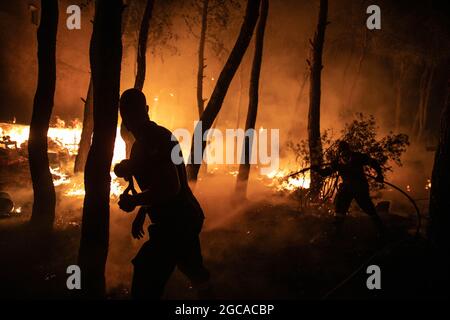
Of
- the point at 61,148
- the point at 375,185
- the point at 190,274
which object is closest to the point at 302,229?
the point at 375,185

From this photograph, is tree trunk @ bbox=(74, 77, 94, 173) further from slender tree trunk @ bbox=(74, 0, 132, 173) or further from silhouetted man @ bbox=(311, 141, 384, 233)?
silhouetted man @ bbox=(311, 141, 384, 233)

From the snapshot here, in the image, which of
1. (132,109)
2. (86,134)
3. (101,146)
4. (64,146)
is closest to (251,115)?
(86,134)

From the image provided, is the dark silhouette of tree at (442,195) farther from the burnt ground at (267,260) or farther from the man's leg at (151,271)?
the man's leg at (151,271)

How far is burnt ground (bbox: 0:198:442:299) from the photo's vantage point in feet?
17.0

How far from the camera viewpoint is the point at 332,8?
79.0ft

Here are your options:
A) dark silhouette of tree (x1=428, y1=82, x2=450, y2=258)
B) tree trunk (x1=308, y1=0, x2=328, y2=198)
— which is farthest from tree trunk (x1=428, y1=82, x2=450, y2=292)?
tree trunk (x1=308, y1=0, x2=328, y2=198)

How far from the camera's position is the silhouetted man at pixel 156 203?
10.2 ft

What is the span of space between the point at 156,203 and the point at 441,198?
5382mm

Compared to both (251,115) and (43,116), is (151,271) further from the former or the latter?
(251,115)

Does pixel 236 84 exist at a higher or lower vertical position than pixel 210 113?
higher

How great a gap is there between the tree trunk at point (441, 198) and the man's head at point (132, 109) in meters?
5.52

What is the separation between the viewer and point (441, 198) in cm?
568
